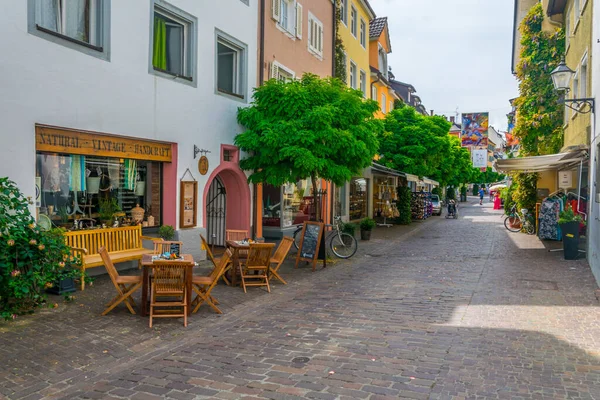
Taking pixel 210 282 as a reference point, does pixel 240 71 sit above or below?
above

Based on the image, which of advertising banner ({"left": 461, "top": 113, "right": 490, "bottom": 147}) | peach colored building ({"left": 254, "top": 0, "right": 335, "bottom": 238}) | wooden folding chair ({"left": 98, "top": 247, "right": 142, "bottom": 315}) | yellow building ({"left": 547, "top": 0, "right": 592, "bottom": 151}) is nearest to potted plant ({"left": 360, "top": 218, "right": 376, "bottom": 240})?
peach colored building ({"left": 254, "top": 0, "right": 335, "bottom": 238})

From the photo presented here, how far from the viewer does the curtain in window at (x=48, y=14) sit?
8.34 m

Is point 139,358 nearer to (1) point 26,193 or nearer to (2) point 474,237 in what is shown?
(1) point 26,193

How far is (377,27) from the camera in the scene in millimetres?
32156

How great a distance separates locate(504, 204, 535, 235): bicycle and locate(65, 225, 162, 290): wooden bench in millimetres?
16450

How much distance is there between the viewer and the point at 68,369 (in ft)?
16.9

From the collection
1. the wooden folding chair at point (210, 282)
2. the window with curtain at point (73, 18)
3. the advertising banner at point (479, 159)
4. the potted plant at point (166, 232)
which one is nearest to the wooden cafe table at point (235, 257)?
the wooden folding chair at point (210, 282)

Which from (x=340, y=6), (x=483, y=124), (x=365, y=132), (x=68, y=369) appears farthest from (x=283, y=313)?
(x=483, y=124)

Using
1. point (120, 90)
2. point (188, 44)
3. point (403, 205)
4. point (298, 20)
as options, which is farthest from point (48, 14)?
point (403, 205)

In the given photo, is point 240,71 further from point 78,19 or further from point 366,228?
point 366,228

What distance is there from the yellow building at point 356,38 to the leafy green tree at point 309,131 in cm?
1173

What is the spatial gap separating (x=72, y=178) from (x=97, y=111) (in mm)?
1364

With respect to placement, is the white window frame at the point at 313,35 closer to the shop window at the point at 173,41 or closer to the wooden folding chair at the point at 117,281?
the shop window at the point at 173,41

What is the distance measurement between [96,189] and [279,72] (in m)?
8.12
